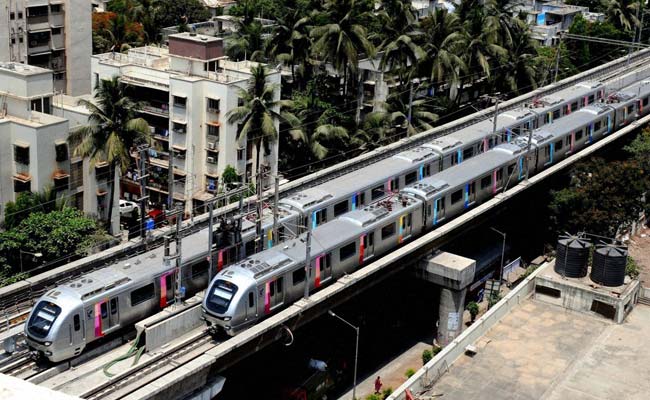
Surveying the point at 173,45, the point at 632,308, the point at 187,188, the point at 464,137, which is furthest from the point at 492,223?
the point at 173,45

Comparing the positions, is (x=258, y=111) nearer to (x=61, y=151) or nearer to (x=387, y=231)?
(x=61, y=151)

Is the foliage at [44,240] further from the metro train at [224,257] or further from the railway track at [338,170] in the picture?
the metro train at [224,257]

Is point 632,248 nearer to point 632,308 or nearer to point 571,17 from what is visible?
point 632,308

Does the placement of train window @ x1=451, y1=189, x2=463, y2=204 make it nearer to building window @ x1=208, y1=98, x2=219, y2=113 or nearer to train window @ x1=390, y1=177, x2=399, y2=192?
train window @ x1=390, y1=177, x2=399, y2=192

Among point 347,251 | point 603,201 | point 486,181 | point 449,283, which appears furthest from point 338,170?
point 603,201

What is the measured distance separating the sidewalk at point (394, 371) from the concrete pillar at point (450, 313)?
65.5 inches

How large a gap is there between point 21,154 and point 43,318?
2140cm

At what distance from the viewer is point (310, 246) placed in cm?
4122

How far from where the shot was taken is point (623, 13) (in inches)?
4247

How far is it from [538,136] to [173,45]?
86.9 ft

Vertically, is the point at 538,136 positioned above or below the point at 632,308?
above

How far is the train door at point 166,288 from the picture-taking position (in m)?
38.9

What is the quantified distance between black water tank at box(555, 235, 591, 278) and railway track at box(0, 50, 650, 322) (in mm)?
13714

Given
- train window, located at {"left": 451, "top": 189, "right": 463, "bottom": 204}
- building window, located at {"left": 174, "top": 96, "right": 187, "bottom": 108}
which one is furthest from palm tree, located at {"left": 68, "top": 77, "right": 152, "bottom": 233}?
train window, located at {"left": 451, "top": 189, "right": 463, "bottom": 204}
